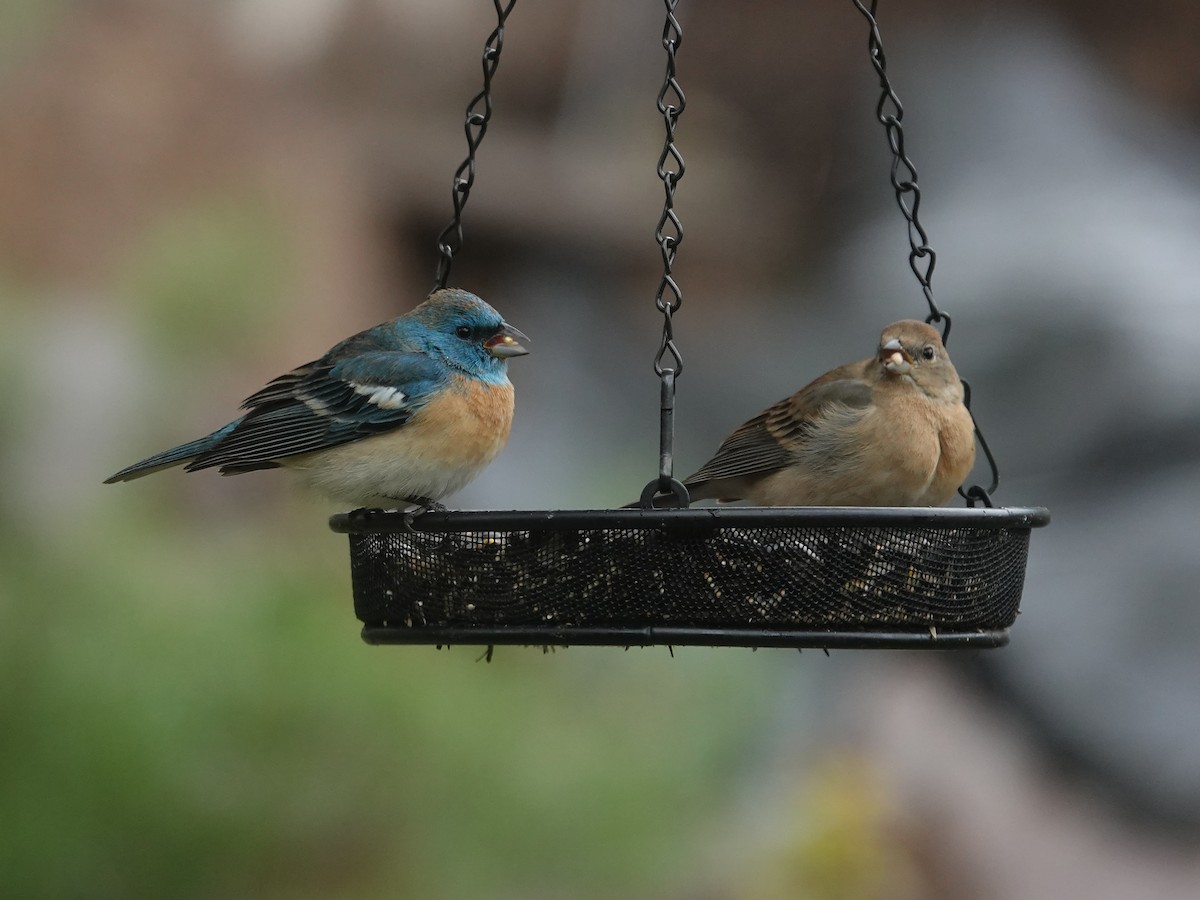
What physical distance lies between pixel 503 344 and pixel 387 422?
46 cm

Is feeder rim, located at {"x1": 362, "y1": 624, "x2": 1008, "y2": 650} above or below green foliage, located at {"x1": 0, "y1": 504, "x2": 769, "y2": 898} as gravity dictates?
above

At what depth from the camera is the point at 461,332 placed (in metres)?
4.13

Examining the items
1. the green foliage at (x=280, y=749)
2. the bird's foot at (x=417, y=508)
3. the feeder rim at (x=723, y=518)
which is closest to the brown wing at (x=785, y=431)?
the bird's foot at (x=417, y=508)

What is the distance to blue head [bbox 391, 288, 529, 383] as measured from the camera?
4098 mm

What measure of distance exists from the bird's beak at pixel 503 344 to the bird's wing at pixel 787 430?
621mm

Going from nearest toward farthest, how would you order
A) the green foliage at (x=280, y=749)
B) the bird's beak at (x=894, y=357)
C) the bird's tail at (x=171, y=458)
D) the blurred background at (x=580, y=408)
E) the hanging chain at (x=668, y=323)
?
the hanging chain at (x=668, y=323)
the bird's tail at (x=171, y=458)
the bird's beak at (x=894, y=357)
the green foliage at (x=280, y=749)
the blurred background at (x=580, y=408)

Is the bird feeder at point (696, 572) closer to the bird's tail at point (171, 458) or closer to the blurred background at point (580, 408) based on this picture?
the bird's tail at point (171, 458)

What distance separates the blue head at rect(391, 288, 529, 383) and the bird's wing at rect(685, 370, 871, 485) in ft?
2.16

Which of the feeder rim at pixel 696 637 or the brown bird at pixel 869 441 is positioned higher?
the brown bird at pixel 869 441

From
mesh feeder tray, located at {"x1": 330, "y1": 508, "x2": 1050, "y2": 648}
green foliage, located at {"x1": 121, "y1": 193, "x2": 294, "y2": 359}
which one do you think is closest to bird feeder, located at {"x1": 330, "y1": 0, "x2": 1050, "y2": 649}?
mesh feeder tray, located at {"x1": 330, "y1": 508, "x2": 1050, "y2": 648}

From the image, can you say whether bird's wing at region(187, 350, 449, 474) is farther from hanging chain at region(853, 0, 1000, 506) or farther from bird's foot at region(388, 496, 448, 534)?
hanging chain at region(853, 0, 1000, 506)

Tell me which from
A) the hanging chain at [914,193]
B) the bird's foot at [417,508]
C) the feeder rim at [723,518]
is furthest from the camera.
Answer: the hanging chain at [914,193]

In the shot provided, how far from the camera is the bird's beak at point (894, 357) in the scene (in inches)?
160

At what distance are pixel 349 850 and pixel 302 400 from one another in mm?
1490
